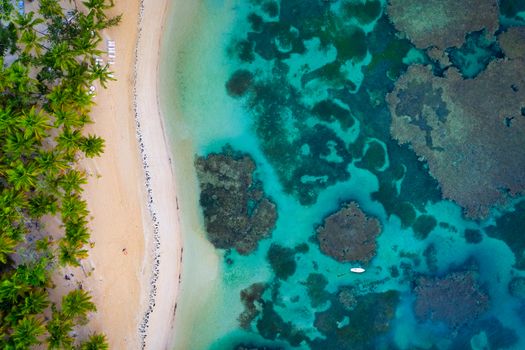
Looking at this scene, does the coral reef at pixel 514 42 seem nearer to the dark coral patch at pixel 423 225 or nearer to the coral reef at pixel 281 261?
the dark coral patch at pixel 423 225

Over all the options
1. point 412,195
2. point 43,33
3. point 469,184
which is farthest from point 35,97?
point 469,184

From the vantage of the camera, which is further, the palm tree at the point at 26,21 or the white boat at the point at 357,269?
the white boat at the point at 357,269

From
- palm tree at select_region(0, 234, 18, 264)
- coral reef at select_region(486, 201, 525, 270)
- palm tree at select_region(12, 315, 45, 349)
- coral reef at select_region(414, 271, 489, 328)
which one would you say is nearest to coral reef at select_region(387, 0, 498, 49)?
coral reef at select_region(486, 201, 525, 270)

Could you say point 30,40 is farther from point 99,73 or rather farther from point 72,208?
point 72,208

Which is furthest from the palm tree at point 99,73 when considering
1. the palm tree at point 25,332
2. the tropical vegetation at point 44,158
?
the palm tree at point 25,332

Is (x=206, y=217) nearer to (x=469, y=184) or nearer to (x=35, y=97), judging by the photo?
(x=35, y=97)

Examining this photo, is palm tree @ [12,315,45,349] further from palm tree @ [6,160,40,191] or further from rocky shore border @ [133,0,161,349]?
palm tree @ [6,160,40,191]
